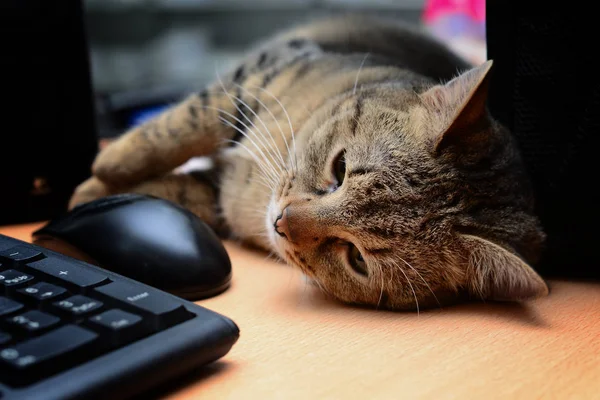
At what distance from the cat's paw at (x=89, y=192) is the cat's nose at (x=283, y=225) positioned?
1.35 feet

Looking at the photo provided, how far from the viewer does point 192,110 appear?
122 centimetres

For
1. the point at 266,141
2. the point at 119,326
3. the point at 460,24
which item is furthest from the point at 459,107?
the point at 460,24

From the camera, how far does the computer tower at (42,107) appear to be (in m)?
1.08

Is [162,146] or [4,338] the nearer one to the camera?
[4,338]

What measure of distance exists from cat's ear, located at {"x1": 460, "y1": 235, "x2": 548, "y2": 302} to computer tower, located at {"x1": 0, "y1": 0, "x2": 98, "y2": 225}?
2.41 ft

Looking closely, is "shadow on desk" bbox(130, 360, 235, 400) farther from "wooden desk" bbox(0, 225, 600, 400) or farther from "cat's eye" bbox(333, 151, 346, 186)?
"cat's eye" bbox(333, 151, 346, 186)

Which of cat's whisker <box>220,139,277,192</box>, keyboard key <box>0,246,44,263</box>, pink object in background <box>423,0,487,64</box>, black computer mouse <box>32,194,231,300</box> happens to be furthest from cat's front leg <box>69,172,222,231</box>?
pink object in background <box>423,0,487,64</box>

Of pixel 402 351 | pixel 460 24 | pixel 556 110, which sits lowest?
pixel 402 351

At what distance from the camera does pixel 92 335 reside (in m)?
0.51

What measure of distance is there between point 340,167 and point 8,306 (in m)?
0.50

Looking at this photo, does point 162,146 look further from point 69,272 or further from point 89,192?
point 69,272

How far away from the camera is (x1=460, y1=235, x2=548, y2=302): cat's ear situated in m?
0.77

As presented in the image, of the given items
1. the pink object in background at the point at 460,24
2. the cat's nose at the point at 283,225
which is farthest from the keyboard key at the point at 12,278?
the pink object in background at the point at 460,24

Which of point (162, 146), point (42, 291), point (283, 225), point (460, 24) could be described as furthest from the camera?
point (460, 24)
